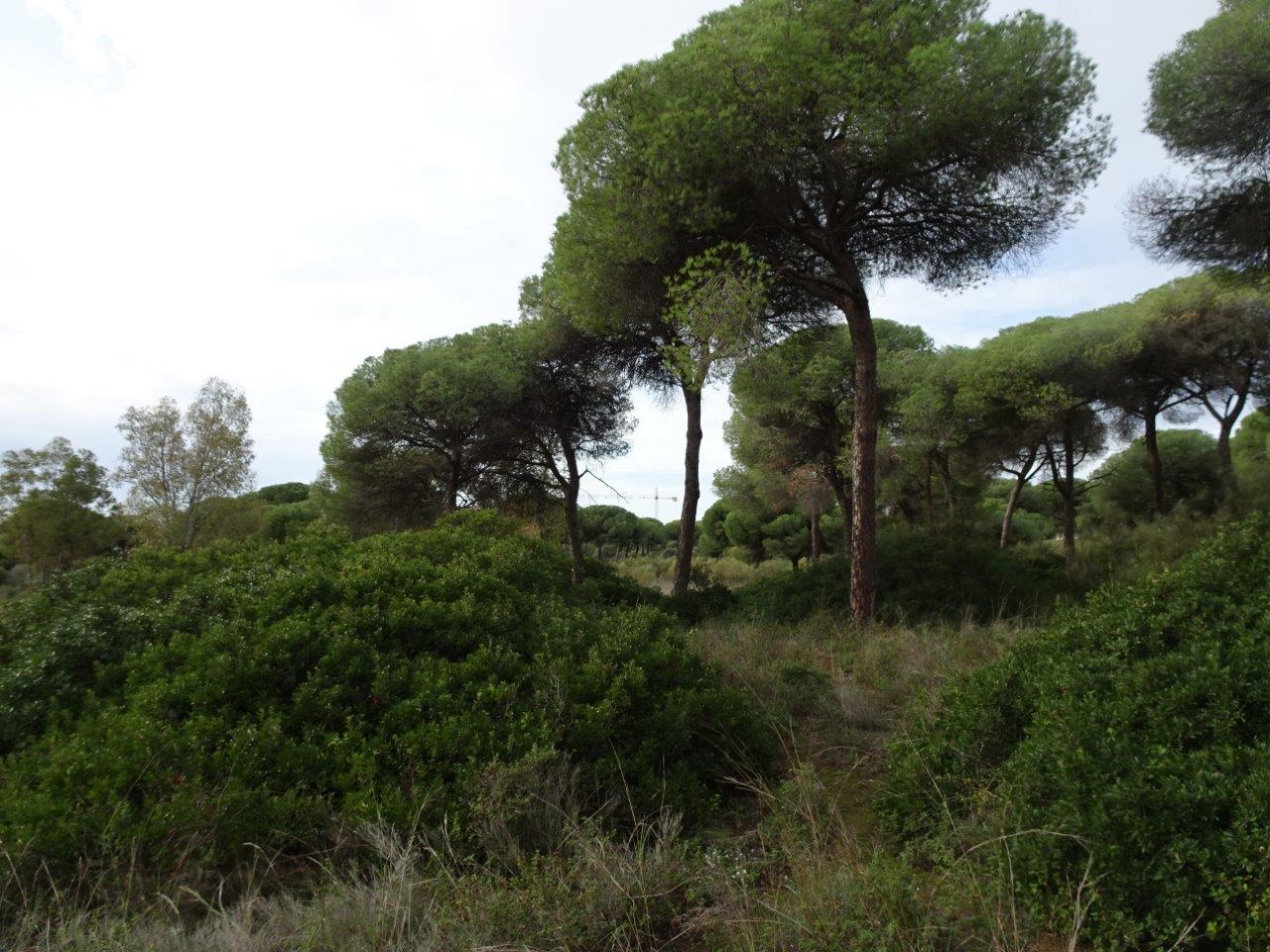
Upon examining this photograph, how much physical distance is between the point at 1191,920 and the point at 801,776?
1.58 metres

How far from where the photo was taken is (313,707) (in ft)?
11.7

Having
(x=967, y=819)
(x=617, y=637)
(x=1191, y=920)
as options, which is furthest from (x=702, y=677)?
(x=1191, y=920)

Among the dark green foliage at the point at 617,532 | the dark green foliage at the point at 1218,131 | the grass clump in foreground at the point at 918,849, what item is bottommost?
the grass clump in foreground at the point at 918,849

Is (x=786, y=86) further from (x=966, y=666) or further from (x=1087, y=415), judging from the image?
(x=1087, y=415)

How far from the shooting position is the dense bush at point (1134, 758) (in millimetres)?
2031

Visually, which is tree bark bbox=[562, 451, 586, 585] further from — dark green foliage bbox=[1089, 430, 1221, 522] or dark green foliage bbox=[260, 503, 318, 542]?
dark green foliage bbox=[1089, 430, 1221, 522]

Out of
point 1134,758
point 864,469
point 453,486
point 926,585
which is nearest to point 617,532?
point 453,486

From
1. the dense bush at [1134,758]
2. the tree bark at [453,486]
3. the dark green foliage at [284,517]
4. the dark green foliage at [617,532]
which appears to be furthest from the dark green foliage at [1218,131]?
the dark green foliage at [617,532]

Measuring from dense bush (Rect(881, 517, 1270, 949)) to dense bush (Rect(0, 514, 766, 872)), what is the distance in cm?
121

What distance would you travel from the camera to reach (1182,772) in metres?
2.26

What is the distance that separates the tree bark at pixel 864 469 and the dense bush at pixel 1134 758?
4.94m

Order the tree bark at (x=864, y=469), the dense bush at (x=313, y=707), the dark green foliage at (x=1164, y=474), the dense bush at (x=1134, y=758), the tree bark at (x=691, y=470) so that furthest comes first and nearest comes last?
the dark green foliage at (x=1164, y=474) < the tree bark at (x=691, y=470) < the tree bark at (x=864, y=469) < the dense bush at (x=313, y=707) < the dense bush at (x=1134, y=758)

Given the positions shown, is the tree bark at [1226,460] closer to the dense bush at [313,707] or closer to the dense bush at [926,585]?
the dense bush at [926,585]

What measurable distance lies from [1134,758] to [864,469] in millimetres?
6600
